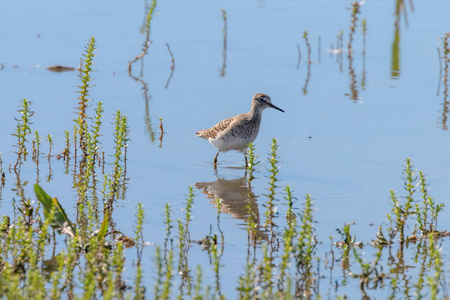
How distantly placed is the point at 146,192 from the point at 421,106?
631 centimetres

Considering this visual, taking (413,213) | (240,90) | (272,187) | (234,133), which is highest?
(240,90)

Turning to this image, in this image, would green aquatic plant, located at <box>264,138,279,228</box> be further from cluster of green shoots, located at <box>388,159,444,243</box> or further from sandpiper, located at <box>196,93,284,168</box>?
sandpiper, located at <box>196,93,284,168</box>

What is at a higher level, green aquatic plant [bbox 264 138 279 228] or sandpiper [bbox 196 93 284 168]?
sandpiper [bbox 196 93 284 168]

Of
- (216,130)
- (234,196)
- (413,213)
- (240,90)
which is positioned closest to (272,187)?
(413,213)

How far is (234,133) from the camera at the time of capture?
1257 centimetres

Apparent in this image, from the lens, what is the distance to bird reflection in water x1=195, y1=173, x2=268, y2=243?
9.76 m

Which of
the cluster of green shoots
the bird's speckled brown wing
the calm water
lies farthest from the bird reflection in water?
the cluster of green shoots

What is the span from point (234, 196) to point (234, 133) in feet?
6.43

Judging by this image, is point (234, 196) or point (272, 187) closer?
point (272, 187)

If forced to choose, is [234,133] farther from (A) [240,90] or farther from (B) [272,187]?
(B) [272,187]

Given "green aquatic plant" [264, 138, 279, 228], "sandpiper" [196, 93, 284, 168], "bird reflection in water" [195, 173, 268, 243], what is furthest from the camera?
"sandpiper" [196, 93, 284, 168]

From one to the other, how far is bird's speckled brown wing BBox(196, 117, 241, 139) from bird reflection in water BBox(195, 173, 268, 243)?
1.10 meters

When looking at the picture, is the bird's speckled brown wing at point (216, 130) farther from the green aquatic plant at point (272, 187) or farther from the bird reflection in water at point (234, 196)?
the green aquatic plant at point (272, 187)

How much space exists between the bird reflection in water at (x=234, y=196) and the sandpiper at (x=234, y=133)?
3.00 ft
